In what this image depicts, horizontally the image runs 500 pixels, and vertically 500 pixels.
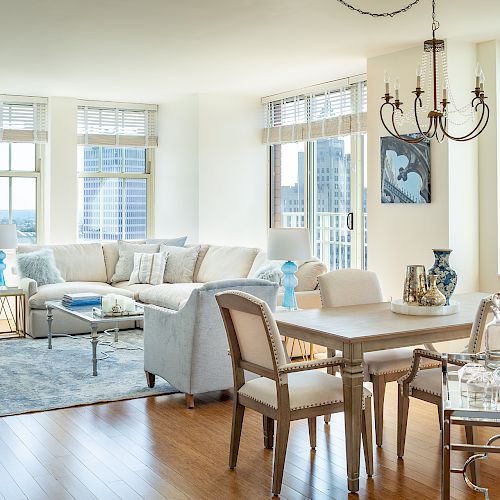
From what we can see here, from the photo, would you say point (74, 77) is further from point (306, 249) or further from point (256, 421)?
point (256, 421)

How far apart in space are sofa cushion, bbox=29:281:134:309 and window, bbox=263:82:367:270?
86.7 inches

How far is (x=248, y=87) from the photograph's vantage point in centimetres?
852

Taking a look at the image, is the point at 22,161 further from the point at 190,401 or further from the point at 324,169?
the point at 190,401

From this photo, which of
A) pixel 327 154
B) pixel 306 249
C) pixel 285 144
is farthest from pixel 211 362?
pixel 285 144

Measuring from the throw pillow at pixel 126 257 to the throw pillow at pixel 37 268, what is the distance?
749 millimetres

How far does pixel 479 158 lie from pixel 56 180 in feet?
16.4

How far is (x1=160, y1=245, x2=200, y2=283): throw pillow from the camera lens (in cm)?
855

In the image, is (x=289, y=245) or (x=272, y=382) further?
(x=289, y=245)

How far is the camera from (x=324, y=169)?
8.55 meters

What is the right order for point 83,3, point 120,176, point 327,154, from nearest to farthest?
point 83,3 < point 327,154 < point 120,176

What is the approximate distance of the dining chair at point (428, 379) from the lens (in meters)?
3.74

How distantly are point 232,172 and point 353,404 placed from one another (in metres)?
5.86

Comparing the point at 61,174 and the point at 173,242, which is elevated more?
the point at 61,174

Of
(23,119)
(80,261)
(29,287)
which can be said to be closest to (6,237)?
(29,287)
